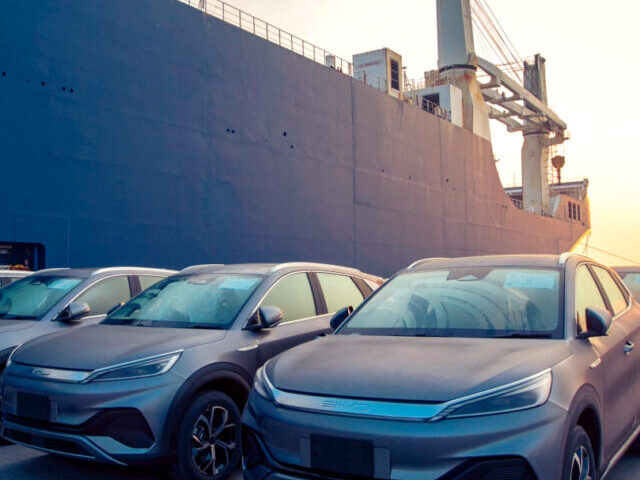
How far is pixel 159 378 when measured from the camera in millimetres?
3824

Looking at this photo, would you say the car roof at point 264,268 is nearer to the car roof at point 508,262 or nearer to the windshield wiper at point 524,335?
the car roof at point 508,262

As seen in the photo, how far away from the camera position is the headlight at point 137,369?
380 centimetres

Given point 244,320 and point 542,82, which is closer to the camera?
point 244,320

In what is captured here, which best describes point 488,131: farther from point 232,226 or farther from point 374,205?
point 232,226

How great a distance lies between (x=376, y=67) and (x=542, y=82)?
42.8 feet

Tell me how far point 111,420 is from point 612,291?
353 centimetres

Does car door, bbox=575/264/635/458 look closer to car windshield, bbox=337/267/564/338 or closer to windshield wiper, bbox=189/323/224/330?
car windshield, bbox=337/267/564/338

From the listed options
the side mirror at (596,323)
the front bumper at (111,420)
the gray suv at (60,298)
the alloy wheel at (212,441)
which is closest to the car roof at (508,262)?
the side mirror at (596,323)

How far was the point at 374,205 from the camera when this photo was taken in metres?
20.2

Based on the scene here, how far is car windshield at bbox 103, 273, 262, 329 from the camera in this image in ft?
15.5

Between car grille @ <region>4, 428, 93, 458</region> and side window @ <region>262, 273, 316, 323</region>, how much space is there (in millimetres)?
1672

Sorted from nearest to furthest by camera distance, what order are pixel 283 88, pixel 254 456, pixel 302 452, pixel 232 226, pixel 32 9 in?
pixel 302 452
pixel 254 456
pixel 32 9
pixel 232 226
pixel 283 88

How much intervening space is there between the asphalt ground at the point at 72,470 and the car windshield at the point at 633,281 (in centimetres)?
552

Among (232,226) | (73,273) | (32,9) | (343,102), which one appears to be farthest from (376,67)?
(73,273)
